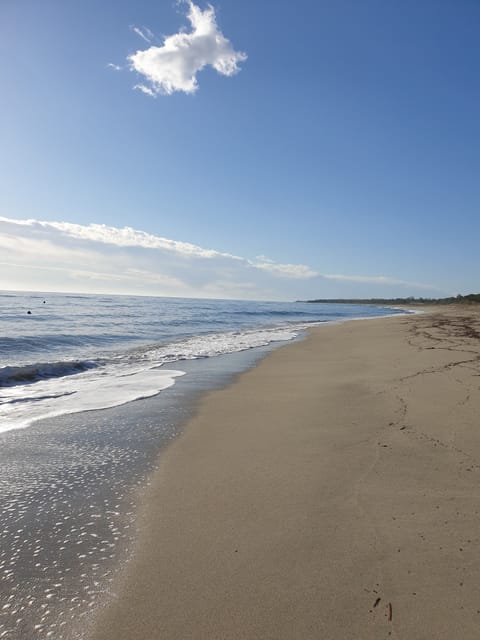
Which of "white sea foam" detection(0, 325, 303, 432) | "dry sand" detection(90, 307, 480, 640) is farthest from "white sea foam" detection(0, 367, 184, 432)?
"dry sand" detection(90, 307, 480, 640)

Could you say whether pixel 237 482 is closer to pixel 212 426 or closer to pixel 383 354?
pixel 212 426

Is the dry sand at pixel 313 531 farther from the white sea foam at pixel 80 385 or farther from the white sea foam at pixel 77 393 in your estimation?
the white sea foam at pixel 80 385

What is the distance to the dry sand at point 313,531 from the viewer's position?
1.85 metres

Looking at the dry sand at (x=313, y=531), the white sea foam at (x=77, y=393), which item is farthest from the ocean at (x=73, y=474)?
the dry sand at (x=313, y=531)

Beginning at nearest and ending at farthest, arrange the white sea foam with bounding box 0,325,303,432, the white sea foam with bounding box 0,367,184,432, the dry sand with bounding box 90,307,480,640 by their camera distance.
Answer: the dry sand with bounding box 90,307,480,640 < the white sea foam with bounding box 0,367,184,432 < the white sea foam with bounding box 0,325,303,432

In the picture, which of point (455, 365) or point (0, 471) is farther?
point (455, 365)

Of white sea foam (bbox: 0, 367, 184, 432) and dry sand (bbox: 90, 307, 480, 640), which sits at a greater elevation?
dry sand (bbox: 90, 307, 480, 640)

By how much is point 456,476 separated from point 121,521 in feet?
9.49

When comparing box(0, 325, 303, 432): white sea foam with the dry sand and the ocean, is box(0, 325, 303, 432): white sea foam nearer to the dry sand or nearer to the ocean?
the ocean

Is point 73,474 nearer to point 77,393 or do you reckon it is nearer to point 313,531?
point 313,531

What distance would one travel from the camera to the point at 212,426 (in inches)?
201

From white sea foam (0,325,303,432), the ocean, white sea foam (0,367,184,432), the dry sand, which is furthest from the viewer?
white sea foam (0,325,303,432)

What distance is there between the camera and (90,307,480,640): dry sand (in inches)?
72.7

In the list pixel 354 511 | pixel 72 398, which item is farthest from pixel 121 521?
pixel 72 398
